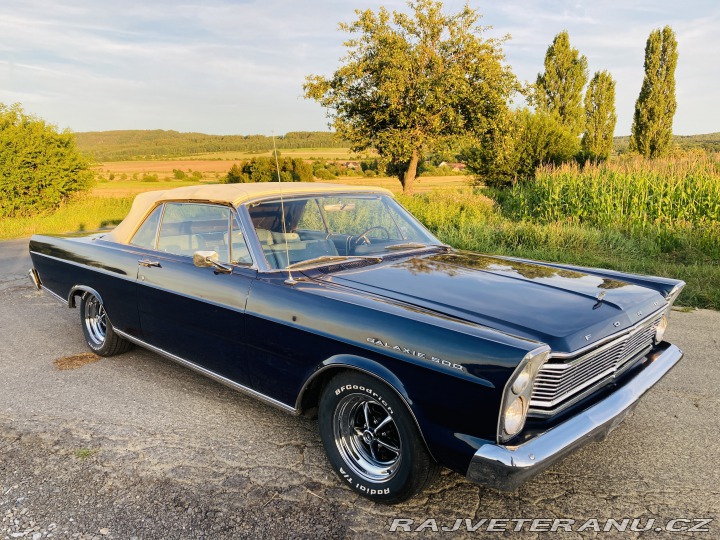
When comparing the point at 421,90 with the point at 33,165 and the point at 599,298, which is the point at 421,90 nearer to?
the point at 33,165

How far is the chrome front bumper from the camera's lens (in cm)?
206

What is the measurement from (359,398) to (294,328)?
51cm

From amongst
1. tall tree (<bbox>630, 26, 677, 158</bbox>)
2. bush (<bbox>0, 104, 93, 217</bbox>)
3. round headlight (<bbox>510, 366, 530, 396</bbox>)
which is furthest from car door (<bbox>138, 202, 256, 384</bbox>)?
tall tree (<bbox>630, 26, 677, 158</bbox>)

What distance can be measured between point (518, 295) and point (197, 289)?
1.96 meters

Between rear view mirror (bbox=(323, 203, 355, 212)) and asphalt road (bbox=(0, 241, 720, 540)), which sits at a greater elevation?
rear view mirror (bbox=(323, 203, 355, 212))

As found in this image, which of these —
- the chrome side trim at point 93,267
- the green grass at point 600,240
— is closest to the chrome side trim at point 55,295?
the chrome side trim at point 93,267

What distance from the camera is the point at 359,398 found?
261cm

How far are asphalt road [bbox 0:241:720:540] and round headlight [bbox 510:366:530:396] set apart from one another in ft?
1.03

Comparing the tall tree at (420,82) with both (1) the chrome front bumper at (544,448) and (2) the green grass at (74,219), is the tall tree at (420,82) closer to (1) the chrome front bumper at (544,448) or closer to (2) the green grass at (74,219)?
(2) the green grass at (74,219)

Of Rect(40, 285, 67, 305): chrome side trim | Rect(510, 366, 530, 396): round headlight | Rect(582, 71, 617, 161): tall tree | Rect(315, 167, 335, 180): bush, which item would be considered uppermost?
Rect(582, 71, 617, 161): tall tree

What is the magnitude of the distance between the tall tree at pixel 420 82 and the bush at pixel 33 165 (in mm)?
10392

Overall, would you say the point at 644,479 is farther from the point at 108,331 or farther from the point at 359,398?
the point at 108,331

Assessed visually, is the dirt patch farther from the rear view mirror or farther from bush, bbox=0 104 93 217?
bush, bbox=0 104 93 217

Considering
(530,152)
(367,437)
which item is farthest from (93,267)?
(530,152)
